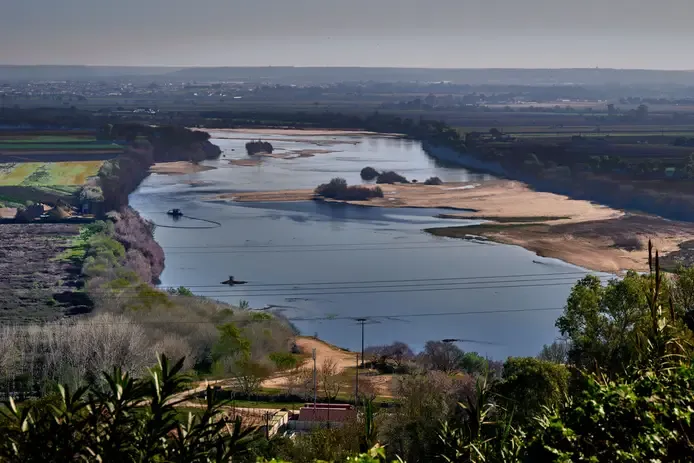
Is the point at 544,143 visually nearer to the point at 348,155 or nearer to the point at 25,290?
the point at 348,155

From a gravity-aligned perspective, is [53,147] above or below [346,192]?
above

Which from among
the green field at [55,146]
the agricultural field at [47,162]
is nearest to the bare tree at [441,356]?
the agricultural field at [47,162]

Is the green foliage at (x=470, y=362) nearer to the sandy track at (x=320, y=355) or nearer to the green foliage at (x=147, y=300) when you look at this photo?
the sandy track at (x=320, y=355)

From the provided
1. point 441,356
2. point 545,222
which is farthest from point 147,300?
point 545,222

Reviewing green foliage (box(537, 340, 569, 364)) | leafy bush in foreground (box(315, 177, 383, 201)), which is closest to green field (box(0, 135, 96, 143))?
leafy bush in foreground (box(315, 177, 383, 201))

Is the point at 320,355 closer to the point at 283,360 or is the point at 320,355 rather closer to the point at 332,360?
the point at 332,360
